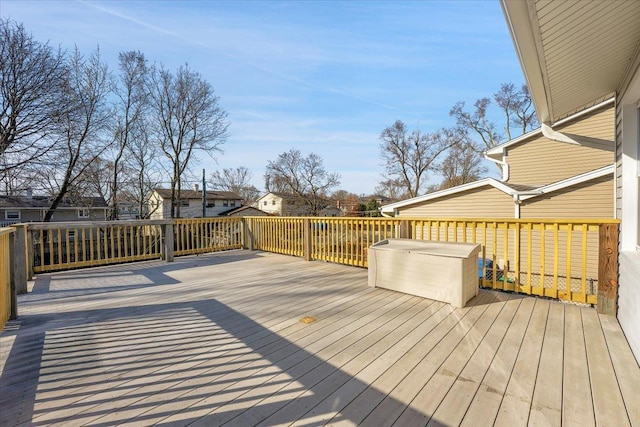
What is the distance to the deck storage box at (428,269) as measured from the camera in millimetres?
3328

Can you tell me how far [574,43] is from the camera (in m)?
2.32

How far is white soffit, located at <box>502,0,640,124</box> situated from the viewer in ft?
6.01

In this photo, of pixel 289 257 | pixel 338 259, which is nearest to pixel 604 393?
pixel 338 259

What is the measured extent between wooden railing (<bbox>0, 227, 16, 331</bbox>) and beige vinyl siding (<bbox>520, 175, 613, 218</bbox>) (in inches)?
403

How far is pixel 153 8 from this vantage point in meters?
7.84

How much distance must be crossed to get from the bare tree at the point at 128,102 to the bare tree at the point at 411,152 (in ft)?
63.3

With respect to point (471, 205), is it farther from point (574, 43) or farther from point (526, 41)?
point (526, 41)

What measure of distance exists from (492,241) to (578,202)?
4.07m

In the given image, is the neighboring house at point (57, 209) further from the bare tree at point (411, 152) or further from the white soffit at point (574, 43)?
the bare tree at point (411, 152)

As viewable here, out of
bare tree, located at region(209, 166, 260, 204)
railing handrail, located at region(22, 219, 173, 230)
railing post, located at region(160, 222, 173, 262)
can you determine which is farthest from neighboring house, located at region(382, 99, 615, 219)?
bare tree, located at region(209, 166, 260, 204)

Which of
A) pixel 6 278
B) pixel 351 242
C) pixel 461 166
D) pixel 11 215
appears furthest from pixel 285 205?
pixel 6 278

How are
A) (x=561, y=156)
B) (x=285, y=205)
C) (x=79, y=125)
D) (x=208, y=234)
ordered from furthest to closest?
(x=285, y=205) < (x=79, y=125) < (x=561, y=156) < (x=208, y=234)

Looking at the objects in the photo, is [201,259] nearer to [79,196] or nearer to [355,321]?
[355,321]

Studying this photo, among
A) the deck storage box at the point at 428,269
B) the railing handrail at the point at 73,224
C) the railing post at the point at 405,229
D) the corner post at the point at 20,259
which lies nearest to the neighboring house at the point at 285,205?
the railing handrail at the point at 73,224
